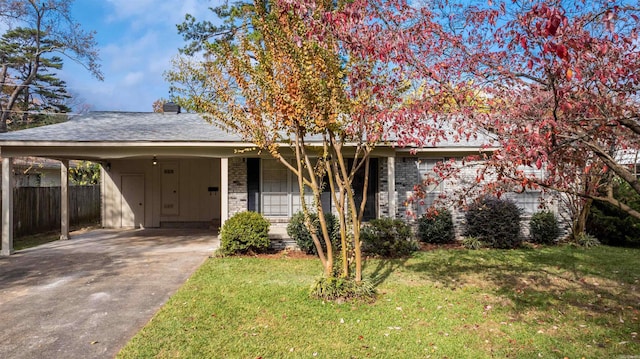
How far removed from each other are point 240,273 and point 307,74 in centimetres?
411

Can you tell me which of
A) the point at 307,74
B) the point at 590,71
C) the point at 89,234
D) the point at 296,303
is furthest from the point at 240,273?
the point at 89,234

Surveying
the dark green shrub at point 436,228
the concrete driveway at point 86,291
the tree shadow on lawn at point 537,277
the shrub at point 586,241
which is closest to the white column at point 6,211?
the concrete driveway at point 86,291

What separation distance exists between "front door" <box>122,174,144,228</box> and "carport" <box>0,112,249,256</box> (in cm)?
3

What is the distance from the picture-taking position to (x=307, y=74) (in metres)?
4.97

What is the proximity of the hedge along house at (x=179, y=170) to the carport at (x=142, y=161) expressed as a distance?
0.02 meters

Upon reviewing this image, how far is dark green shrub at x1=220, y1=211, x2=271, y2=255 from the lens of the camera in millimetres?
8914

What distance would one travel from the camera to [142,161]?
46.2ft

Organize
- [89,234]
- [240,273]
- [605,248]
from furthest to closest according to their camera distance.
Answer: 1. [89,234]
2. [605,248]
3. [240,273]

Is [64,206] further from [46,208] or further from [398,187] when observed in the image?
[398,187]

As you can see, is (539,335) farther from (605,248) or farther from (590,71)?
(605,248)

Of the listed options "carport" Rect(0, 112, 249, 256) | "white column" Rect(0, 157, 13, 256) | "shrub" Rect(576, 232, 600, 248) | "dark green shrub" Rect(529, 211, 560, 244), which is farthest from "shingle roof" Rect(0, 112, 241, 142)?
"shrub" Rect(576, 232, 600, 248)

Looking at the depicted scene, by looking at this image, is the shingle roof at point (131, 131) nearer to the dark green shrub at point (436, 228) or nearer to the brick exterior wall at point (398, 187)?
the brick exterior wall at point (398, 187)

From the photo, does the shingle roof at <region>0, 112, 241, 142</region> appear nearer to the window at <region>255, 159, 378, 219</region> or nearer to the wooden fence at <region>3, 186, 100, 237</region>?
the window at <region>255, 159, 378, 219</region>

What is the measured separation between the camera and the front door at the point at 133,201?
14.2 metres
